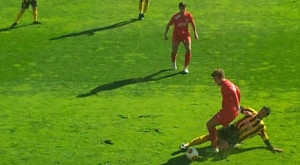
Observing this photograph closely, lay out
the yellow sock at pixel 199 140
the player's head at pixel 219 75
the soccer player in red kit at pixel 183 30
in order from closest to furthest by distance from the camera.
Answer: the player's head at pixel 219 75 < the yellow sock at pixel 199 140 < the soccer player in red kit at pixel 183 30

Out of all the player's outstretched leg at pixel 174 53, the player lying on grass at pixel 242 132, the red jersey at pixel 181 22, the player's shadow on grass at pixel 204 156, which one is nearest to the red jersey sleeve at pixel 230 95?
the player lying on grass at pixel 242 132

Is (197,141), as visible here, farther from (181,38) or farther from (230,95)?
(181,38)

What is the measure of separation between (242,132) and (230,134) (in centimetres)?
31

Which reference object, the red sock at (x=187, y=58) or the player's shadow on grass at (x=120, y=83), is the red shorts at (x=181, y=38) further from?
the player's shadow on grass at (x=120, y=83)

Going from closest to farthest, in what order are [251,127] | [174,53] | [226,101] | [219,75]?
[219,75] → [226,101] → [251,127] → [174,53]

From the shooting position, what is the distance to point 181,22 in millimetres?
17906

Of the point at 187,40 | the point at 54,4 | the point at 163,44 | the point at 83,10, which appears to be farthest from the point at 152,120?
the point at 54,4

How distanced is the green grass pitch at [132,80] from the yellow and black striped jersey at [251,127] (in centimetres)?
40

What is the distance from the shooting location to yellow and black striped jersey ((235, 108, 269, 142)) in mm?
13023

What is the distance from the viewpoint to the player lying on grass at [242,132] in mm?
13031

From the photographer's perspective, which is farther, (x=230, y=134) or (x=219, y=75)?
(x=230, y=134)

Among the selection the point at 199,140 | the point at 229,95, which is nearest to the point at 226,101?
the point at 229,95

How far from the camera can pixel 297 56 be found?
19234 mm

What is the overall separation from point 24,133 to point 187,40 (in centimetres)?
627
